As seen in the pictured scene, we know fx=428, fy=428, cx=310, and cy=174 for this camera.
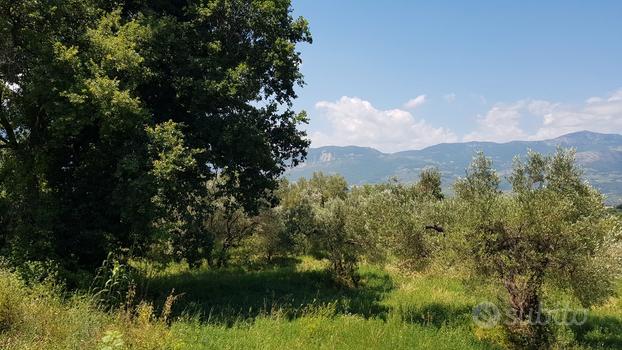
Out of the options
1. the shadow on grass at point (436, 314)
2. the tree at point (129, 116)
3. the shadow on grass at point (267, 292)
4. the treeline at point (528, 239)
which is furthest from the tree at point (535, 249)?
the tree at point (129, 116)

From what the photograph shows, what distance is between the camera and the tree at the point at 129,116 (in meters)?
15.9

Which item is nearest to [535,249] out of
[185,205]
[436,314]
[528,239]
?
[528,239]

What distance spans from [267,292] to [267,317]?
9723 millimetres

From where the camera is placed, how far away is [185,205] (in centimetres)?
1945

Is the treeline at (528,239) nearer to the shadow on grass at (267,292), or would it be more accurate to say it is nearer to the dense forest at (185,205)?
the dense forest at (185,205)

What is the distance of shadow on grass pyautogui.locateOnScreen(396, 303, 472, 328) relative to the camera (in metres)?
17.4

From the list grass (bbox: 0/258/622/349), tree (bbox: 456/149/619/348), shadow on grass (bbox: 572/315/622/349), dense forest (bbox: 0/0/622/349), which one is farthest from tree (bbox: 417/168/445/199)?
tree (bbox: 456/149/619/348)

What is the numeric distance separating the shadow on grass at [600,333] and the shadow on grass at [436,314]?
4179mm

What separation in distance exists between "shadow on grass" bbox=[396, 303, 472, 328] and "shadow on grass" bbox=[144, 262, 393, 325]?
3.56 ft

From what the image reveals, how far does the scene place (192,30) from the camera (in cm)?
2117

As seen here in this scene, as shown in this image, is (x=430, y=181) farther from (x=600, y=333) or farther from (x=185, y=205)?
(x=185, y=205)

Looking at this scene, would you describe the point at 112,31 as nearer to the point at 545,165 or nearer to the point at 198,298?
the point at 198,298

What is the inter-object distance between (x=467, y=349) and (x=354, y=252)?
15072mm

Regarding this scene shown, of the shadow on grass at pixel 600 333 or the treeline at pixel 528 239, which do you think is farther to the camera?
the shadow on grass at pixel 600 333
